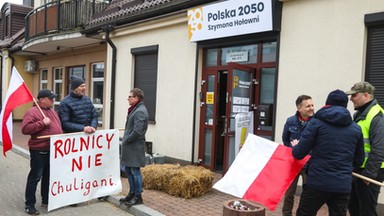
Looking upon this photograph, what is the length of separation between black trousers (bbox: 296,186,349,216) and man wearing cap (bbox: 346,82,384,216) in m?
0.44

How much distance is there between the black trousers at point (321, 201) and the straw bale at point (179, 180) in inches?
103

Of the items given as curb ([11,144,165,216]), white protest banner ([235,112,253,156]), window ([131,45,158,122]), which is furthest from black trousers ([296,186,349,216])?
window ([131,45,158,122])

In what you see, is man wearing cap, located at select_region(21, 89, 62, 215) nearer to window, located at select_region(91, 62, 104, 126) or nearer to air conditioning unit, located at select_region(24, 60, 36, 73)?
window, located at select_region(91, 62, 104, 126)

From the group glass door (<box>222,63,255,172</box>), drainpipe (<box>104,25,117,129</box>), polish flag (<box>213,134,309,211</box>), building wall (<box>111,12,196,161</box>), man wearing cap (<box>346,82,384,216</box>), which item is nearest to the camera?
man wearing cap (<box>346,82,384,216</box>)

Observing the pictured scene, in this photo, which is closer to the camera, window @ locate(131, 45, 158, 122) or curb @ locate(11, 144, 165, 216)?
curb @ locate(11, 144, 165, 216)

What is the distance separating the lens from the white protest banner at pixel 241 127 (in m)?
6.18

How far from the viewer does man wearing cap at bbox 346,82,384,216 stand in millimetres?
3600

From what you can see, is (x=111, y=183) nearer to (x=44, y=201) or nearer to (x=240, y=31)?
(x=44, y=201)

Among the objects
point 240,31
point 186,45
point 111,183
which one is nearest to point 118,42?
point 186,45

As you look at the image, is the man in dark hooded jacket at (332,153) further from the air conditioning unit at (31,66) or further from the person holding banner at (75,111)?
the air conditioning unit at (31,66)

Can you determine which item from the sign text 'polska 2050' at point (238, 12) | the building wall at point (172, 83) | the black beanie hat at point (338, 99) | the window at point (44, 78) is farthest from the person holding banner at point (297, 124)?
the window at point (44, 78)

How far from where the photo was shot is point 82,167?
17.8 feet

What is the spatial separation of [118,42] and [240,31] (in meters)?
4.71

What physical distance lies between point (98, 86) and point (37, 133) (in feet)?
27.1
